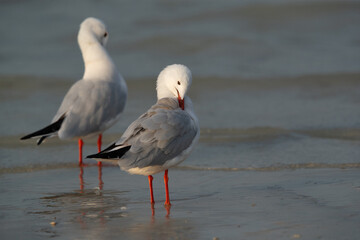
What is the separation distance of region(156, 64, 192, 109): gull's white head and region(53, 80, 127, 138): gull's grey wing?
4.35 ft

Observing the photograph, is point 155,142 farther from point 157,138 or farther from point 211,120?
point 211,120

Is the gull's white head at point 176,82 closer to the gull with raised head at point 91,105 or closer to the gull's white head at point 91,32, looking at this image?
the gull with raised head at point 91,105

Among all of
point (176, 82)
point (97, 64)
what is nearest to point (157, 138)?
point (176, 82)

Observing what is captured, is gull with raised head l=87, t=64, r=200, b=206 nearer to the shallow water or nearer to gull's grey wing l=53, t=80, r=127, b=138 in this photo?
the shallow water

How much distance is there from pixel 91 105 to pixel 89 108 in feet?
0.13

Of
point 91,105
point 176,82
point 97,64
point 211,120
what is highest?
point 97,64

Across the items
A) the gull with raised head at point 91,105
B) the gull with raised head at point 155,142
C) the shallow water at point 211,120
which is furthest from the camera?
the gull with raised head at point 91,105

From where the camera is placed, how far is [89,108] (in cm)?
631

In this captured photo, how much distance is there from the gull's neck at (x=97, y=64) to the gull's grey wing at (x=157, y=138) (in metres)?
2.36

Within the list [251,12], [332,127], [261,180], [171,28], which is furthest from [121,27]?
[261,180]

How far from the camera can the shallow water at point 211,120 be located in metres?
4.16

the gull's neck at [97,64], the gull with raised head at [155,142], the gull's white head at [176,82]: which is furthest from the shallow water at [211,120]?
the gull's neck at [97,64]

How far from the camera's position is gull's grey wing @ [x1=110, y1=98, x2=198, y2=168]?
436cm

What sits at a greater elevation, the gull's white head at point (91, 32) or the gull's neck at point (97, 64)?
the gull's white head at point (91, 32)
